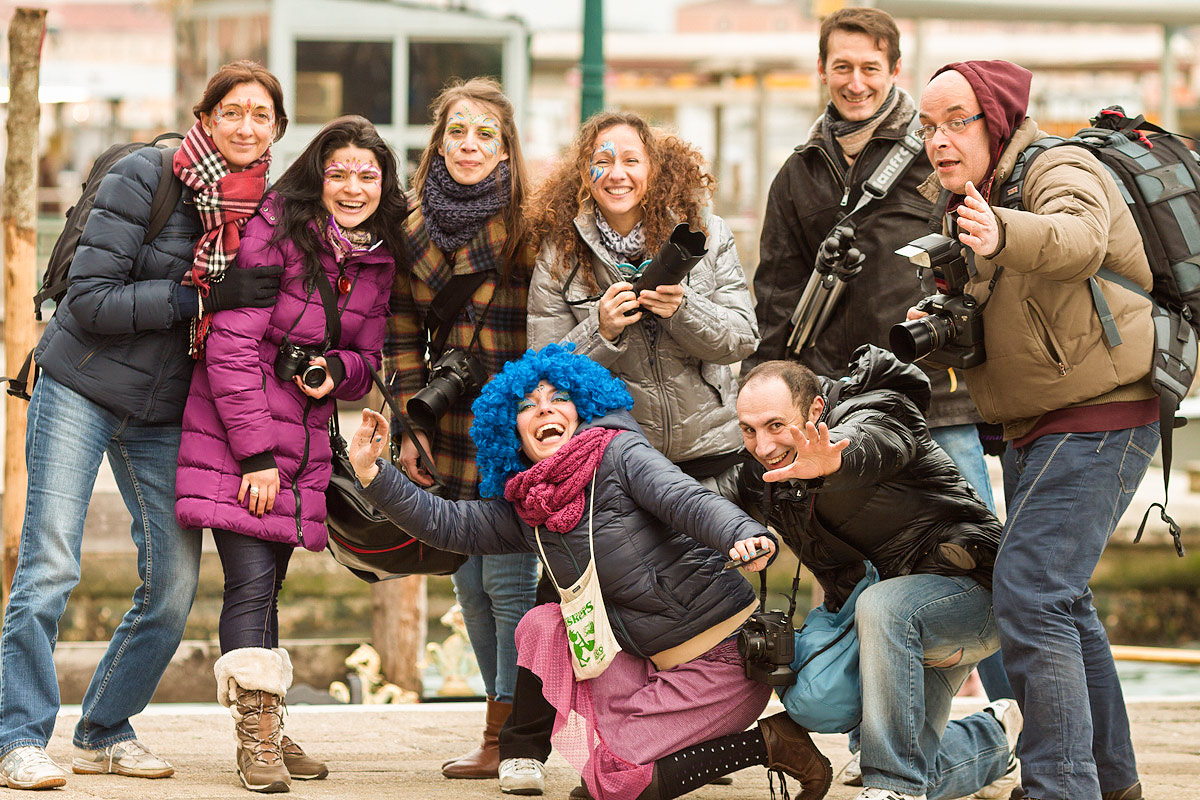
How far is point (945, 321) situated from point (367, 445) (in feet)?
4.92

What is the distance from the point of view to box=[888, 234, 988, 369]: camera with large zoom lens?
356cm

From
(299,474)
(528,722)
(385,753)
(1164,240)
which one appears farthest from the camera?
(385,753)

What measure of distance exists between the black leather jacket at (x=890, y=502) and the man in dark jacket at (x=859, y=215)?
0.51 metres

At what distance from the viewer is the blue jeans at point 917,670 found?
3.69 metres

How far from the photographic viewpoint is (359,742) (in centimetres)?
486

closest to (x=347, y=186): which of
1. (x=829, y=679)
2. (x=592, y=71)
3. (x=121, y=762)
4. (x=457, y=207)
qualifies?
(x=457, y=207)

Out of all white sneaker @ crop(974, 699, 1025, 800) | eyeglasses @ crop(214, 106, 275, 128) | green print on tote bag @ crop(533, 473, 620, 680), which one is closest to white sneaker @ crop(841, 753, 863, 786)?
white sneaker @ crop(974, 699, 1025, 800)

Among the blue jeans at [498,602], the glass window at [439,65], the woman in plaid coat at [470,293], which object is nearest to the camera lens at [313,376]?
the woman in plaid coat at [470,293]

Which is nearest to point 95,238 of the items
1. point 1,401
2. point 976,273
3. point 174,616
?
point 174,616

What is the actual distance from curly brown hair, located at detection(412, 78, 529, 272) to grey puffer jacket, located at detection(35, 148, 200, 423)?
757 mm

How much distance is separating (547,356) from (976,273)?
1.14 m

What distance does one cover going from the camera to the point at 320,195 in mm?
4219

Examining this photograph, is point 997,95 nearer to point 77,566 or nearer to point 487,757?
point 487,757

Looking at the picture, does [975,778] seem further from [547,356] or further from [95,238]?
[95,238]
